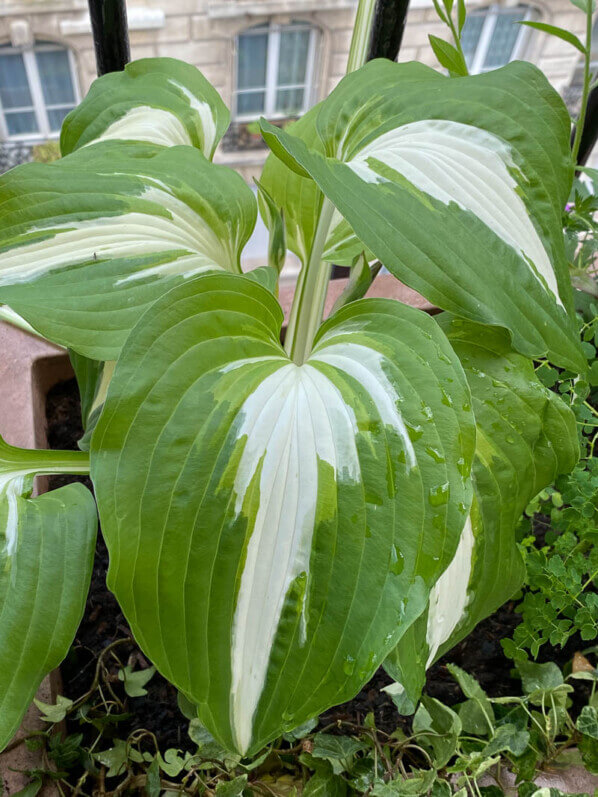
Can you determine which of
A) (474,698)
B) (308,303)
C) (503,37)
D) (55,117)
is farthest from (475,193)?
(503,37)

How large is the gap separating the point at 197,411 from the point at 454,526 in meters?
0.18

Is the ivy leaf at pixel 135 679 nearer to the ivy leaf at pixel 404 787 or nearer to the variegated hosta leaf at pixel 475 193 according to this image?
the ivy leaf at pixel 404 787

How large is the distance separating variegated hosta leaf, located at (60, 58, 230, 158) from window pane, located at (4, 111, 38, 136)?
5.11 feet

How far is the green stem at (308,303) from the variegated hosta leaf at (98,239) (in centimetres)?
13

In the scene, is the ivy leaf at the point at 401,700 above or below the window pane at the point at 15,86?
above

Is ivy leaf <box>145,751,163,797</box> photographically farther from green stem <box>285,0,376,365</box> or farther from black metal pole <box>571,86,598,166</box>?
black metal pole <box>571,86,598,166</box>

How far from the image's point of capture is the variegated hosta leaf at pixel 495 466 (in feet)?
1.88

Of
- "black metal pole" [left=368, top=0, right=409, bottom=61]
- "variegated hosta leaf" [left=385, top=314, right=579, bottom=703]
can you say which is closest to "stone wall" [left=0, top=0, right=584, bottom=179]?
"black metal pole" [left=368, top=0, right=409, bottom=61]

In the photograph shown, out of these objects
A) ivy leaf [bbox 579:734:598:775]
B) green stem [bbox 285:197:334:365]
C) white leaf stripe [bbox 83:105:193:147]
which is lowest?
ivy leaf [bbox 579:734:598:775]

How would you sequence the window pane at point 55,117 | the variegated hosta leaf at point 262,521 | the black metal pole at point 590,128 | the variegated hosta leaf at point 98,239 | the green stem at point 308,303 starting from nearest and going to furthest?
the variegated hosta leaf at point 262,521 → the variegated hosta leaf at point 98,239 → the green stem at point 308,303 → the black metal pole at point 590,128 → the window pane at point 55,117

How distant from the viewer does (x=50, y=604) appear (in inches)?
20.2

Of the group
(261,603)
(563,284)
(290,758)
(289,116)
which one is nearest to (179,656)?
(261,603)

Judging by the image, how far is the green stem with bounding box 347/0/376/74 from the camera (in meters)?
0.79

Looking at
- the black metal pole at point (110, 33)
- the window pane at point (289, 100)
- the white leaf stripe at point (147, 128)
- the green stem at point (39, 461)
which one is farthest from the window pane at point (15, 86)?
the green stem at point (39, 461)
